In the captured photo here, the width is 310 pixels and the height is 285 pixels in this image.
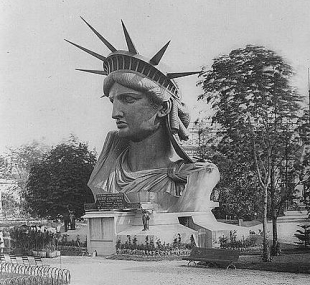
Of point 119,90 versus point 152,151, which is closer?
point 119,90

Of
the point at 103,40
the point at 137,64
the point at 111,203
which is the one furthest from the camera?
the point at 111,203

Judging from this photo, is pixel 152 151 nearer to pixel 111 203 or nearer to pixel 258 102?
pixel 111 203

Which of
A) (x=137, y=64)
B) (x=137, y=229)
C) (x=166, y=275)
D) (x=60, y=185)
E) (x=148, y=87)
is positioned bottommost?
(x=166, y=275)

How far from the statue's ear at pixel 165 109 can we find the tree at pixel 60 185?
1211 centimetres

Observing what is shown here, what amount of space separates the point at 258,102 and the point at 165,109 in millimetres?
6096

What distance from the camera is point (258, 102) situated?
18.2m

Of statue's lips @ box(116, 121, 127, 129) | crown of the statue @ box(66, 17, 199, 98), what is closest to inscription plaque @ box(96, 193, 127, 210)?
statue's lips @ box(116, 121, 127, 129)

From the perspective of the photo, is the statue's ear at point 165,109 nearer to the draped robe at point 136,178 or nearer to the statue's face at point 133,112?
the statue's face at point 133,112

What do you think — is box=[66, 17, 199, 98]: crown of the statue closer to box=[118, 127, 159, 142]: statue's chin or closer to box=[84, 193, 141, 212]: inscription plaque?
box=[118, 127, 159, 142]: statue's chin

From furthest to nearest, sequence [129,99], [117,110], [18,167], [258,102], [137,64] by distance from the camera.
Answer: [18,167] < [117,110] < [129,99] < [137,64] < [258,102]

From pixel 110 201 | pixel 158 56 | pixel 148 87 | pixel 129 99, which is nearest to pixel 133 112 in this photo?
pixel 129 99

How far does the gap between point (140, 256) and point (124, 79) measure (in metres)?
7.76

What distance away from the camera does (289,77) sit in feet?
59.0

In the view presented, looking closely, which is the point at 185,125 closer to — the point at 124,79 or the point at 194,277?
the point at 124,79
